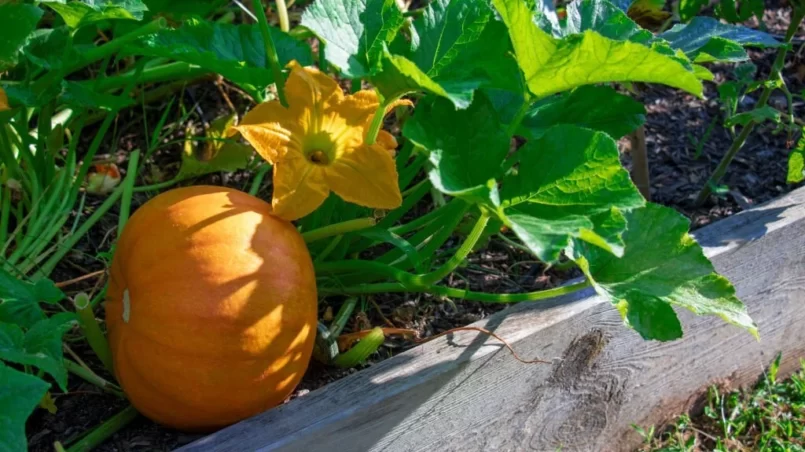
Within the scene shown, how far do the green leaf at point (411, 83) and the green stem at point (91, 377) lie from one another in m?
0.68

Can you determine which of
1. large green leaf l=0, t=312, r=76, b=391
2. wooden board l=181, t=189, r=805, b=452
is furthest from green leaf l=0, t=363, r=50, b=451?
wooden board l=181, t=189, r=805, b=452

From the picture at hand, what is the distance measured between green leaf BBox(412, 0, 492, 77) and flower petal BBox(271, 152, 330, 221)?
239 mm

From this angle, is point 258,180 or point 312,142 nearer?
point 312,142

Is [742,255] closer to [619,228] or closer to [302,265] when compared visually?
[619,228]

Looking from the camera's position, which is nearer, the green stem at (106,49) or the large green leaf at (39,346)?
the large green leaf at (39,346)

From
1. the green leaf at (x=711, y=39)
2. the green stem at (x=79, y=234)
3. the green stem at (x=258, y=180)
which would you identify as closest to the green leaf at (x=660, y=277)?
the green leaf at (x=711, y=39)

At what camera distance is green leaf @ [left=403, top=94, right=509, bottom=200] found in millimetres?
1325

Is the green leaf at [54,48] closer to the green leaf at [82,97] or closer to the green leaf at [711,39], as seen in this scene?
the green leaf at [82,97]

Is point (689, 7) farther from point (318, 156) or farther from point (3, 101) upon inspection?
point (3, 101)

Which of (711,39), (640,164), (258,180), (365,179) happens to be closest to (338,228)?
(365,179)

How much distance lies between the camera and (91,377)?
1495mm

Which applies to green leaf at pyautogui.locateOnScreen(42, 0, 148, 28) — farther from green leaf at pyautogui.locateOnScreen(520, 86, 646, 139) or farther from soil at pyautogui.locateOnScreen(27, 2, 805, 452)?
green leaf at pyautogui.locateOnScreen(520, 86, 646, 139)

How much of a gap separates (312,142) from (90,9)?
394mm

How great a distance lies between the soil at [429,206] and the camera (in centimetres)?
152
